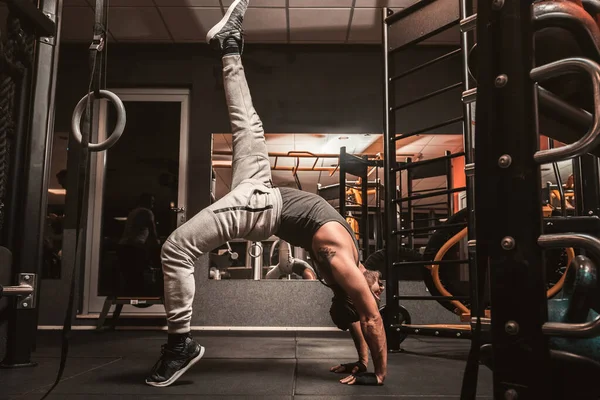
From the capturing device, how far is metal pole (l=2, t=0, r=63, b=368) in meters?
2.35

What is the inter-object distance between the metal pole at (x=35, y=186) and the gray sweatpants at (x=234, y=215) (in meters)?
0.69

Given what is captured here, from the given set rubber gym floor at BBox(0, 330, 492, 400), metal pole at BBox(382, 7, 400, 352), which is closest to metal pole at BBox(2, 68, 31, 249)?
rubber gym floor at BBox(0, 330, 492, 400)

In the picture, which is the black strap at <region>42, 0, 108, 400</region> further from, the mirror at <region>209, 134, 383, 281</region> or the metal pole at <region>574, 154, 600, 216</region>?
the mirror at <region>209, 134, 383, 281</region>

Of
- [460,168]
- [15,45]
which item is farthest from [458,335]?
[460,168]

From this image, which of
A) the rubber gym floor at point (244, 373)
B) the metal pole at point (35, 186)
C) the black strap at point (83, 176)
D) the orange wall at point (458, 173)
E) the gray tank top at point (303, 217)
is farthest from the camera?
the orange wall at point (458, 173)

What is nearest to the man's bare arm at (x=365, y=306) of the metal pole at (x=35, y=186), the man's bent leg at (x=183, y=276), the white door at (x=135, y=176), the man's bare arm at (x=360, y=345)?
the man's bare arm at (x=360, y=345)

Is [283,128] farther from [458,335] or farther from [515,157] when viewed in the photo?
[515,157]

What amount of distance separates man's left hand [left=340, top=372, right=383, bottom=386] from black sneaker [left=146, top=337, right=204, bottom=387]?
0.63 metres

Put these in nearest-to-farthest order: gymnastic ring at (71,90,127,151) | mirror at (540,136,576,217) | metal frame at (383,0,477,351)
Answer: gymnastic ring at (71,90,127,151) → metal frame at (383,0,477,351) → mirror at (540,136,576,217)

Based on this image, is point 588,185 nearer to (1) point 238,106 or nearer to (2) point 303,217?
(2) point 303,217

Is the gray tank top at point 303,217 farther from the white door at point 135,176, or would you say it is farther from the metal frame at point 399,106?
the white door at point 135,176

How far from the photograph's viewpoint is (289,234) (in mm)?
2312

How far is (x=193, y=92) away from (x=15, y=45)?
359 cm

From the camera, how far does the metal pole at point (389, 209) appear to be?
320cm
